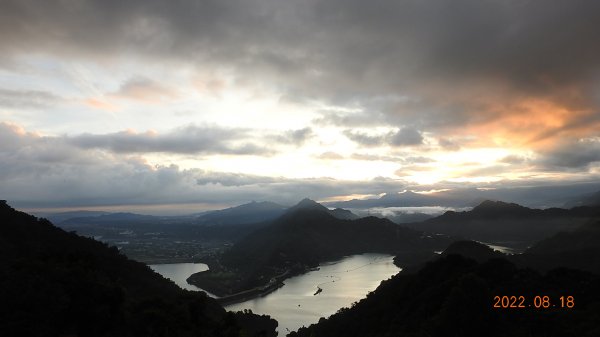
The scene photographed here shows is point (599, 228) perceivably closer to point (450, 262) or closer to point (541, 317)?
point (450, 262)

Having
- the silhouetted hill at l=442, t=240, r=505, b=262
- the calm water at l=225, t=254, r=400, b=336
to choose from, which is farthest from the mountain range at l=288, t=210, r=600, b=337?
the silhouetted hill at l=442, t=240, r=505, b=262

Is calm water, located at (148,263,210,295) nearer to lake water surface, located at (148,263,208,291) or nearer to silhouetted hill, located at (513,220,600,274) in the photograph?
lake water surface, located at (148,263,208,291)

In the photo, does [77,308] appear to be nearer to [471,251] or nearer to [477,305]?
[477,305]

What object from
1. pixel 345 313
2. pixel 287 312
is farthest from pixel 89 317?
pixel 287 312

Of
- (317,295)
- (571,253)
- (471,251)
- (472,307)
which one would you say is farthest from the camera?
(471,251)

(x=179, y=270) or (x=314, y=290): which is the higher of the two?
(x=314, y=290)

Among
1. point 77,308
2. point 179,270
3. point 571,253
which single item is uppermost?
point 77,308

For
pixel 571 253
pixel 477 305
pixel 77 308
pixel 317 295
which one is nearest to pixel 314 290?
pixel 317 295

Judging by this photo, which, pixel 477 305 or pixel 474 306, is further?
pixel 477 305
